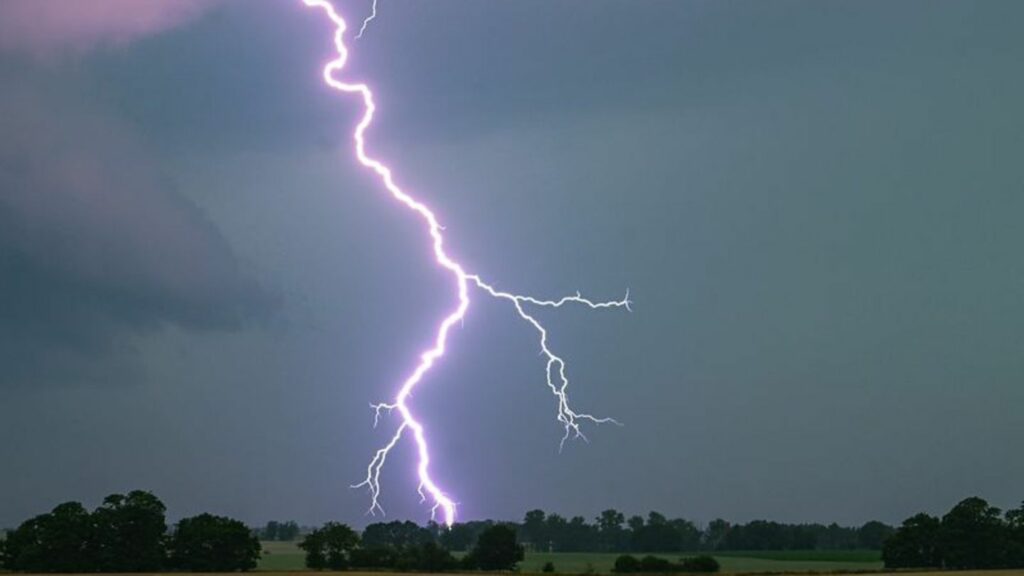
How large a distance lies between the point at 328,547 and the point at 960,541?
106 ft

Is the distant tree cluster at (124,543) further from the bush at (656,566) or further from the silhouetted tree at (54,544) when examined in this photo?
the bush at (656,566)

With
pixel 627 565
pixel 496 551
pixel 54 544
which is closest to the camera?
pixel 54 544

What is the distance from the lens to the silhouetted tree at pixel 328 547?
60031 millimetres

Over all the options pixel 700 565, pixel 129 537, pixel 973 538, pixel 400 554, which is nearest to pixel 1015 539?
pixel 973 538

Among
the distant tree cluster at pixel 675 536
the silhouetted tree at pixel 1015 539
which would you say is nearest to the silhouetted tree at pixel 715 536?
the distant tree cluster at pixel 675 536

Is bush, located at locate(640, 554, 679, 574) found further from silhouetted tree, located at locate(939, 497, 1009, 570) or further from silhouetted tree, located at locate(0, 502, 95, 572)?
silhouetted tree, located at locate(0, 502, 95, 572)

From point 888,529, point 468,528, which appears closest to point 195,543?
point 468,528

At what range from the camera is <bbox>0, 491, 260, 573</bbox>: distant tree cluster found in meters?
53.7

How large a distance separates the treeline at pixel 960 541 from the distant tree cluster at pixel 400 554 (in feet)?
66.0

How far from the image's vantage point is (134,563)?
5378 cm

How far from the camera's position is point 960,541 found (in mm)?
60875

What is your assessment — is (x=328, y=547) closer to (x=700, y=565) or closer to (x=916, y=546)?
(x=700, y=565)

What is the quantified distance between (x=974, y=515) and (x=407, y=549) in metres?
29.9

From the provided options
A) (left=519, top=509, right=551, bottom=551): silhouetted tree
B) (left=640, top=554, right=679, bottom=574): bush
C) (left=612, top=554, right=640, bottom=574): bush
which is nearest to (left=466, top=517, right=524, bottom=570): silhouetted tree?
(left=612, top=554, right=640, bottom=574): bush
